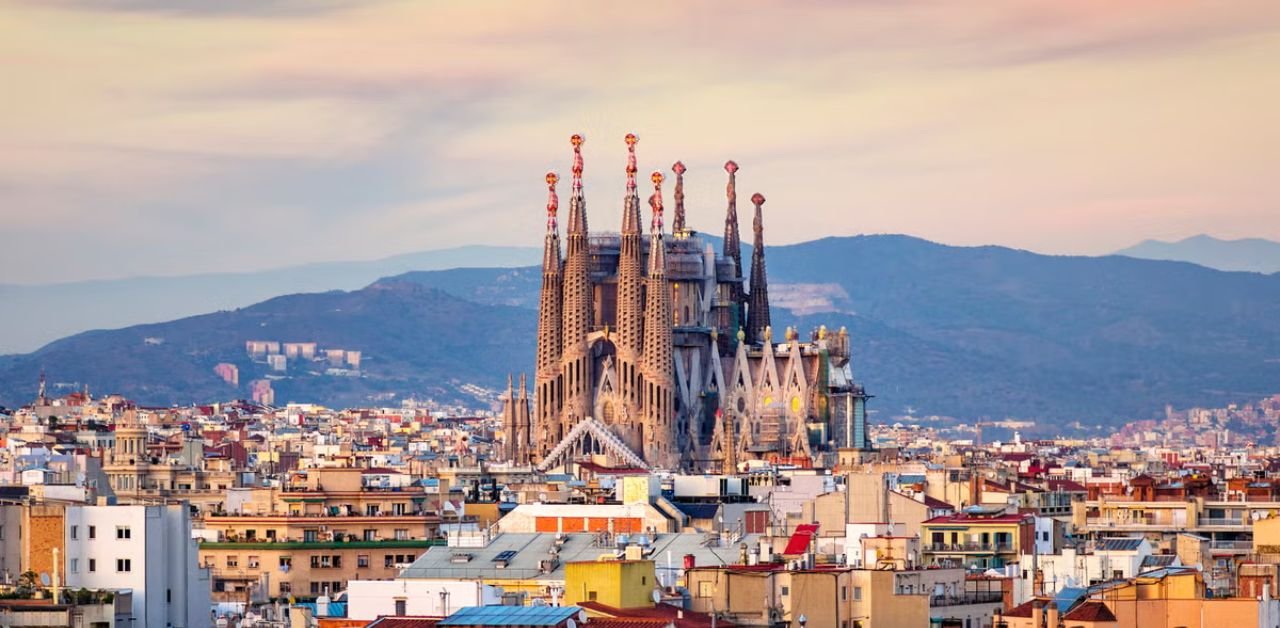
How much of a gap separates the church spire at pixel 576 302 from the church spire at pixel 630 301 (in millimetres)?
1630

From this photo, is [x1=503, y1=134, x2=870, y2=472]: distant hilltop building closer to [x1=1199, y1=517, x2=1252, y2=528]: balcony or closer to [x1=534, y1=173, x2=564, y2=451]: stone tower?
[x1=534, y1=173, x2=564, y2=451]: stone tower

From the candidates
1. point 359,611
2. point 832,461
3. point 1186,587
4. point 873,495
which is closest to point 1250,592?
point 1186,587

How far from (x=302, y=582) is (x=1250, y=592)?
25.8 metres

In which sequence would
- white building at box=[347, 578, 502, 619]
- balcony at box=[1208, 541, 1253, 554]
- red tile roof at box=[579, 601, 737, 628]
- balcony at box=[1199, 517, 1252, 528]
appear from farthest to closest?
balcony at box=[1199, 517, 1252, 528] → balcony at box=[1208, 541, 1253, 554] → white building at box=[347, 578, 502, 619] → red tile roof at box=[579, 601, 737, 628]

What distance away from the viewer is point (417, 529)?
235 feet

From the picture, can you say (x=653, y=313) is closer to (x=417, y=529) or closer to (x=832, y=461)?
(x=832, y=461)

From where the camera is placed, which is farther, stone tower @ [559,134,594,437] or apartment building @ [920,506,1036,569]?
stone tower @ [559,134,594,437]

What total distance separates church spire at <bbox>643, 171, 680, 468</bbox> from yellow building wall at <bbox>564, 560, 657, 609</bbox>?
117439 mm

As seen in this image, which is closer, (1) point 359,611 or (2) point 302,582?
(1) point 359,611

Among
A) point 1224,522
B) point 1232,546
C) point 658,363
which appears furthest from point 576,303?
point 1232,546

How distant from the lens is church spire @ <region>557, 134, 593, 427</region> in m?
166

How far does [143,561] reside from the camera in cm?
5262

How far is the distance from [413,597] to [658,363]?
115 metres

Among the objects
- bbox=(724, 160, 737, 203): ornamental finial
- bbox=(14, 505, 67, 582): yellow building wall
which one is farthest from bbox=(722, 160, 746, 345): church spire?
bbox=(14, 505, 67, 582): yellow building wall
